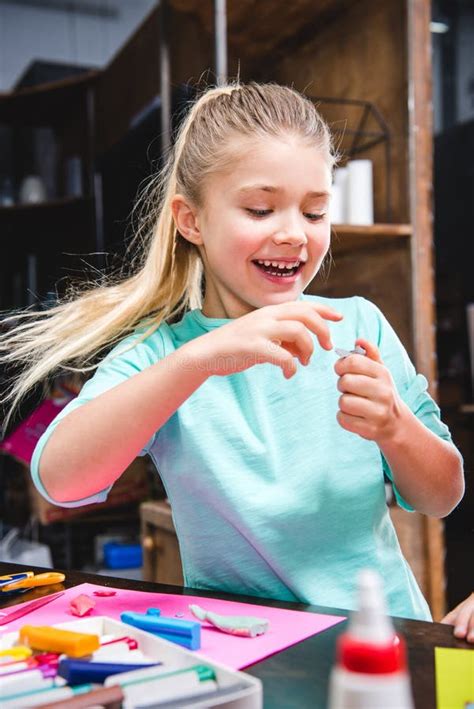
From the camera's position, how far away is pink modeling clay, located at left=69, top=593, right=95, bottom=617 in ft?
2.44

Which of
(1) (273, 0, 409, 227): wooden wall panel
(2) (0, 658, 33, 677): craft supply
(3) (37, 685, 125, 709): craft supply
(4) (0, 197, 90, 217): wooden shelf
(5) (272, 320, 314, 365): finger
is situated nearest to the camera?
(3) (37, 685, 125, 709): craft supply

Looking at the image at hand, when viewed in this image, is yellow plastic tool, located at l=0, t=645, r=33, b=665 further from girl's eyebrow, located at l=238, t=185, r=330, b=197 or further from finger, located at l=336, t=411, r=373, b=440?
girl's eyebrow, located at l=238, t=185, r=330, b=197

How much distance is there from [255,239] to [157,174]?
0.42 m

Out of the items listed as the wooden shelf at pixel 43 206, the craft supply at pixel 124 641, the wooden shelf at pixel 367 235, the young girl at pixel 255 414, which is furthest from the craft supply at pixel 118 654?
the wooden shelf at pixel 43 206

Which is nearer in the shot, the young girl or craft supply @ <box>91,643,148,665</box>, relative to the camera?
craft supply @ <box>91,643,148,665</box>

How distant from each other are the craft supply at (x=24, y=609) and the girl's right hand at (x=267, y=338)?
295mm

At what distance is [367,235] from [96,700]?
1683mm

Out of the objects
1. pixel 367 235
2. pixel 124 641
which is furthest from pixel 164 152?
pixel 124 641

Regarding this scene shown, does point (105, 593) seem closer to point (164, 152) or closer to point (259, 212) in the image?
point (259, 212)

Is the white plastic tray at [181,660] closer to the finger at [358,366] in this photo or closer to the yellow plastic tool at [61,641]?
the yellow plastic tool at [61,641]

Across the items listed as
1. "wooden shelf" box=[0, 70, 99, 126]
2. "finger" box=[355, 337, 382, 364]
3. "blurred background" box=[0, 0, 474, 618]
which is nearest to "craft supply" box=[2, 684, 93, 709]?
"finger" box=[355, 337, 382, 364]

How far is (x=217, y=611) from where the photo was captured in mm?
748

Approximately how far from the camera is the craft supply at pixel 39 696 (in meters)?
0.48

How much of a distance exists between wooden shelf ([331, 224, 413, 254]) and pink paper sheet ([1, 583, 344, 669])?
124 cm
